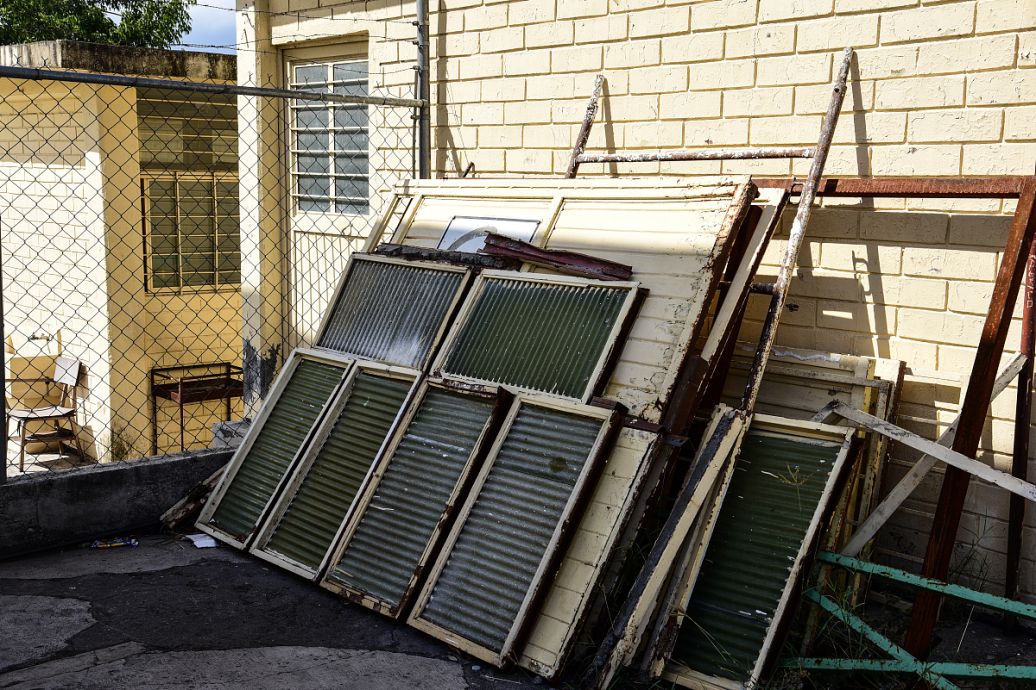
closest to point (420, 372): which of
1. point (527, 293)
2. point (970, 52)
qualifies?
point (527, 293)

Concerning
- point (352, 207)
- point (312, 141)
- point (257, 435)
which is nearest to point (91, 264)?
point (312, 141)

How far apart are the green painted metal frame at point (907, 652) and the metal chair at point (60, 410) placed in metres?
8.66

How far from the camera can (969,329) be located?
4.04 meters

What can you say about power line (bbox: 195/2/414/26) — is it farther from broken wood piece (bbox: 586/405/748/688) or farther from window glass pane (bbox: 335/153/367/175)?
broken wood piece (bbox: 586/405/748/688)

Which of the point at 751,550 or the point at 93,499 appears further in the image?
the point at 93,499

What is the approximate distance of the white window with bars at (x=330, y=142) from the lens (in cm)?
696

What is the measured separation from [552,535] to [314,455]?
1.39 meters

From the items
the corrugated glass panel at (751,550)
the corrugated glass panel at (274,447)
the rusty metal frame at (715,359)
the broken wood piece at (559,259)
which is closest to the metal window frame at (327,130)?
the corrugated glass panel at (274,447)

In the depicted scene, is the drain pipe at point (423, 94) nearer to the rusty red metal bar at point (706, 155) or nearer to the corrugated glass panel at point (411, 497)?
the rusty red metal bar at point (706, 155)

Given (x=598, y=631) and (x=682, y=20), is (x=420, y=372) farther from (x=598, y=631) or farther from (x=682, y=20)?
(x=682, y=20)

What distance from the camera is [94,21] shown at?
20016mm

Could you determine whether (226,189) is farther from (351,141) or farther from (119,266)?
(351,141)

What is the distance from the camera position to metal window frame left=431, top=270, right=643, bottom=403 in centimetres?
388

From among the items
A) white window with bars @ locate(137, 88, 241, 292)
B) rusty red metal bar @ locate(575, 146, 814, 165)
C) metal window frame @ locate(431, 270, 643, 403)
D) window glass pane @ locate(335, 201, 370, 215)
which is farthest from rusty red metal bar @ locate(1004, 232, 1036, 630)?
white window with bars @ locate(137, 88, 241, 292)
